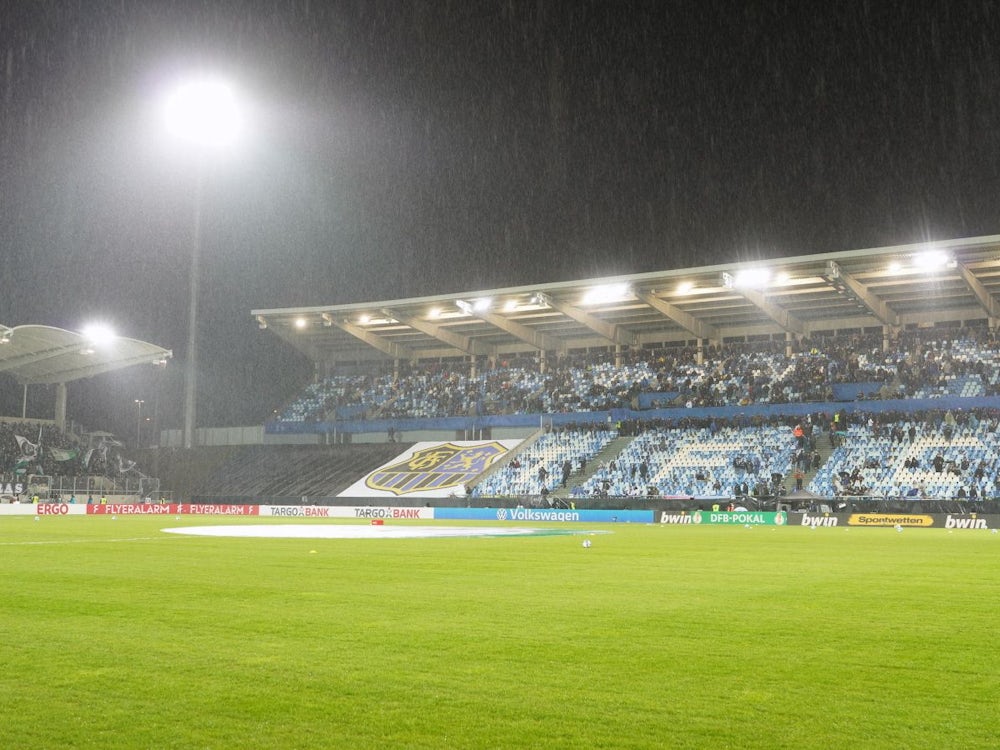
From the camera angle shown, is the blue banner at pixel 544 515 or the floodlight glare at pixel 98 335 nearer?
the blue banner at pixel 544 515

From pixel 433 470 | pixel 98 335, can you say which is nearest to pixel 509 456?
pixel 433 470

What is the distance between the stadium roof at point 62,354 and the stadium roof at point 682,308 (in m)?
8.77

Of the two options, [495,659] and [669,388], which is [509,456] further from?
[495,659]

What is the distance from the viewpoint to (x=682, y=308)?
60719 millimetres

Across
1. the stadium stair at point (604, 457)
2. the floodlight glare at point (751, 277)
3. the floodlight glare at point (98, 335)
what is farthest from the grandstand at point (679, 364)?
the floodlight glare at point (98, 335)

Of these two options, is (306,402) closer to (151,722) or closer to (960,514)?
(960,514)

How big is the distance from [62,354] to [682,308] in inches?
1526

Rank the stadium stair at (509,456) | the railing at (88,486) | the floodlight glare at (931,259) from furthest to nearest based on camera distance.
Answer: the stadium stair at (509,456) → the railing at (88,486) → the floodlight glare at (931,259)

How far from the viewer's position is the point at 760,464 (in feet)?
166

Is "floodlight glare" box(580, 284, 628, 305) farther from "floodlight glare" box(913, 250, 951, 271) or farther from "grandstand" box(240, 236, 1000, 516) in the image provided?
"floodlight glare" box(913, 250, 951, 271)

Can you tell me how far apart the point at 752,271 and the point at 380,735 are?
1961 inches

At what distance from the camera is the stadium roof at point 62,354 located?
58312mm

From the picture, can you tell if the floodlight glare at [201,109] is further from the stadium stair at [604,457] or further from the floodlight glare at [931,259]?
the floodlight glare at [931,259]

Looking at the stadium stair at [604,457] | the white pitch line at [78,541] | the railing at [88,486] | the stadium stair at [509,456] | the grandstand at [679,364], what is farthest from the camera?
the stadium stair at [509,456]
